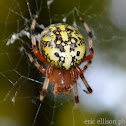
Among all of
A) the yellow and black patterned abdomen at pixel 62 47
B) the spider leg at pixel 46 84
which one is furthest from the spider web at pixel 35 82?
the yellow and black patterned abdomen at pixel 62 47

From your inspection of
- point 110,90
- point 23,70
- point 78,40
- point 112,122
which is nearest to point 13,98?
point 23,70

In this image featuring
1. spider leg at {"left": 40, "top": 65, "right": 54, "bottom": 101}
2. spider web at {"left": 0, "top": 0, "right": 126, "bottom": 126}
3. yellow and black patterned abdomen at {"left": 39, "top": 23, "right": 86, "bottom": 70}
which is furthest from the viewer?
spider web at {"left": 0, "top": 0, "right": 126, "bottom": 126}

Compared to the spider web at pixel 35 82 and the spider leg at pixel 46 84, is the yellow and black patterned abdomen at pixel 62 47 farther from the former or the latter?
the spider web at pixel 35 82

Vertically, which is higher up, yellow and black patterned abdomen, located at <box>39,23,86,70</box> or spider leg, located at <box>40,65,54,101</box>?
yellow and black patterned abdomen, located at <box>39,23,86,70</box>

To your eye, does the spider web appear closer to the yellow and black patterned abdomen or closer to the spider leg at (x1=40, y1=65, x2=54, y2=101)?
the spider leg at (x1=40, y1=65, x2=54, y2=101)

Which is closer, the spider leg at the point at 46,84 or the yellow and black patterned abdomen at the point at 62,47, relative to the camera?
the yellow and black patterned abdomen at the point at 62,47

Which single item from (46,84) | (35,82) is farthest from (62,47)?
(35,82)

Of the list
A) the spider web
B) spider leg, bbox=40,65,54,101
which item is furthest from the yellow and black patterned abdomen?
the spider web

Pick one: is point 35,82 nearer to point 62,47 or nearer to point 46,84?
point 46,84

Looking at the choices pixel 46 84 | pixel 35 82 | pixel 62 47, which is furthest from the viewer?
pixel 35 82
